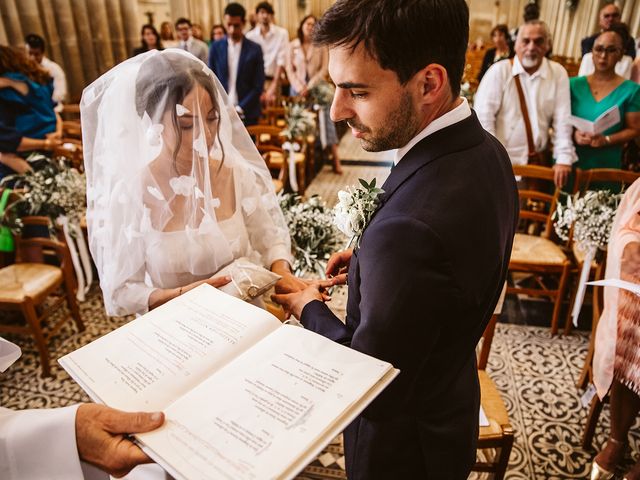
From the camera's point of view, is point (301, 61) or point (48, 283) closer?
point (48, 283)

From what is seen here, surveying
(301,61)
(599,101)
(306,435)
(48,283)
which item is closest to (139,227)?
(306,435)

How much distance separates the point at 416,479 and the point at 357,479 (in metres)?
0.18

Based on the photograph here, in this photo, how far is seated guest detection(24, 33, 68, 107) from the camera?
6398 millimetres

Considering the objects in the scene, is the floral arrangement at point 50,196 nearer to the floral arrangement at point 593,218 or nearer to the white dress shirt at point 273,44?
the floral arrangement at point 593,218

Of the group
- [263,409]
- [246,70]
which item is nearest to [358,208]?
[263,409]

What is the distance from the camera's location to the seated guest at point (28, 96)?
12.9 feet

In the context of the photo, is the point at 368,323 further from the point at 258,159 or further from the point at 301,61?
the point at 301,61

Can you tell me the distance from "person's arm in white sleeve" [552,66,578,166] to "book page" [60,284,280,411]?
3.47 m

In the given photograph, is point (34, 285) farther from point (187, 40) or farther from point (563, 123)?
point (187, 40)

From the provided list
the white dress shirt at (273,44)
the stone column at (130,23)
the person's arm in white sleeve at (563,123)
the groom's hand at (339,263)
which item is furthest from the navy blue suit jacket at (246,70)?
the groom's hand at (339,263)

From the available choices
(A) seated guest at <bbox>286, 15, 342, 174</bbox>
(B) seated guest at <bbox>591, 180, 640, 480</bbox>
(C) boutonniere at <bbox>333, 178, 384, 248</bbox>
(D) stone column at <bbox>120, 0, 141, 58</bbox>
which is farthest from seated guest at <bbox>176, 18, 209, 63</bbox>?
(C) boutonniere at <bbox>333, 178, 384, 248</bbox>

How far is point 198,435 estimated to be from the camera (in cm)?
88

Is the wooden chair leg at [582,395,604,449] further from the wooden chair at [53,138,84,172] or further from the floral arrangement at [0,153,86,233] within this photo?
the wooden chair at [53,138,84,172]

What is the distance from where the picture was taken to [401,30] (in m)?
1.03
